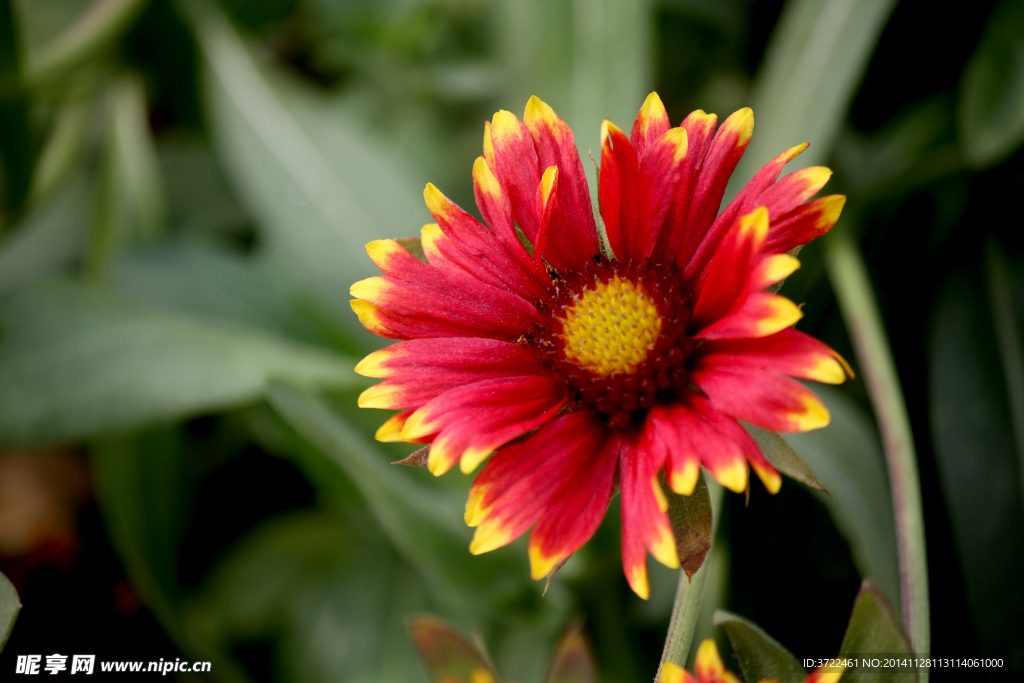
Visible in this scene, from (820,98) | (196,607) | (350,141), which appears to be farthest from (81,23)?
(820,98)

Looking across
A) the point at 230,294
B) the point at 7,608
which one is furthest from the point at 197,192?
the point at 7,608

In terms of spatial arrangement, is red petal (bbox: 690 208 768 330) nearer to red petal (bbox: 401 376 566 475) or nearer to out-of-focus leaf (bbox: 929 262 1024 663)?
red petal (bbox: 401 376 566 475)

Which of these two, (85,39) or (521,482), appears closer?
(521,482)

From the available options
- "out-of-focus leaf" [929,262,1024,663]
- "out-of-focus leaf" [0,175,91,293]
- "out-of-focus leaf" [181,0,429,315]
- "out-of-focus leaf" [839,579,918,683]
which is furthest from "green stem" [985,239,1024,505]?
"out-of-focus leaf" [0,175,91,293]

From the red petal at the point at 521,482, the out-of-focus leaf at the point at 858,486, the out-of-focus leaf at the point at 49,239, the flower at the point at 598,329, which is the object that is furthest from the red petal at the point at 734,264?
the out-of-focus leaf at the point at 49,239

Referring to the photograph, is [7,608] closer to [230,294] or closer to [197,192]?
[230,294]

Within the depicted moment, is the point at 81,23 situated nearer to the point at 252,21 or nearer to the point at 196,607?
the point at 252,21
